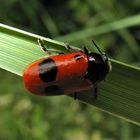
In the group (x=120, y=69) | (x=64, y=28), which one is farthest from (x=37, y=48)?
(x=64, y=28)

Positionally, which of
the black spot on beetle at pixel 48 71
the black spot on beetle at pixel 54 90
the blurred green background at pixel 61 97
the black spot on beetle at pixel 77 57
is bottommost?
the blurred green background at pixel 61 97

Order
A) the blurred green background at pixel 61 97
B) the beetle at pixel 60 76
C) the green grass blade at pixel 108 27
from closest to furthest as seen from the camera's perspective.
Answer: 1. the beetle at pixel 60 76
2. the blurred green background at pixel 61 97
3. the green grass blade at pixel 108 27

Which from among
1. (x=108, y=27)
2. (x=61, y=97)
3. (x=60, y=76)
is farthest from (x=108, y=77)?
(x=61, y=97)

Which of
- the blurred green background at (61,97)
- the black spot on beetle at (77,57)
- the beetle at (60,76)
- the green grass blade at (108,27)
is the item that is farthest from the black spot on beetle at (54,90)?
the green grass blade at (108,27)

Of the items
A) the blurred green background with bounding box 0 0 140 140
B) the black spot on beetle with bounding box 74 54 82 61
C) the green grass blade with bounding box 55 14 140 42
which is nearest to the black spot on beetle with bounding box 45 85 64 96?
the black spot on beetle with bounding box 74 54 82 61

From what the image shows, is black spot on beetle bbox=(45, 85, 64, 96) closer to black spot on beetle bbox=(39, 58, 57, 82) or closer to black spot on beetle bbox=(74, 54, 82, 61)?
black spot on beetle bbox=(39, 58, 57, 82)

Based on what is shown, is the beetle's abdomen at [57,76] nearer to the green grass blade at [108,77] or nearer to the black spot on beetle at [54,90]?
the black spot on beetle at [54,90]

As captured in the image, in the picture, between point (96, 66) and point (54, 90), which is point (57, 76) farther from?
point (96, 66)

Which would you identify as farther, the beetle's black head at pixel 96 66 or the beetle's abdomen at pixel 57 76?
the beetle's black head at pixel 96 66
